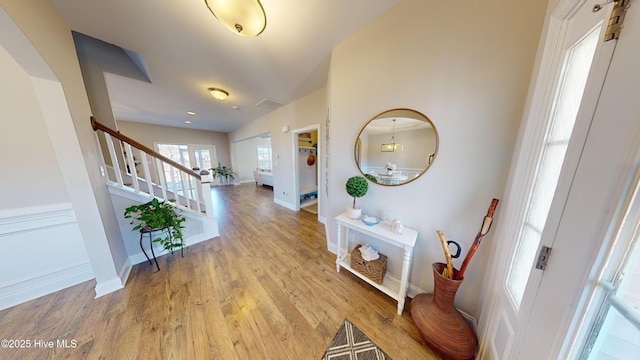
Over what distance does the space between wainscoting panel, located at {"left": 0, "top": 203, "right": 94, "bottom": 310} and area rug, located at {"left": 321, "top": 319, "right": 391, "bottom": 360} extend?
266cm

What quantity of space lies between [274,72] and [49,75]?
1889 millimetres

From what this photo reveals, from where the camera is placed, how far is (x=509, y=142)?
3.37 ft

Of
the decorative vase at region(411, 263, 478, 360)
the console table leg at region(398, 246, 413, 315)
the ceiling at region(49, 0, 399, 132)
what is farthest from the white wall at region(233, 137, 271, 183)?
the decorative vase at region(411, 263, 478, 360)

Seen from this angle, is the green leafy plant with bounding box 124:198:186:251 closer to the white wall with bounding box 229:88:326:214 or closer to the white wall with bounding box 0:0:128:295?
the white wall with bounding box 0:0:128:295

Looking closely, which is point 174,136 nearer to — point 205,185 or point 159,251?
point 205,185

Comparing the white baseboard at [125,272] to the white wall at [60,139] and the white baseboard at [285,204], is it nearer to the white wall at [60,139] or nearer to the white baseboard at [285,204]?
the white wall at [60,139]

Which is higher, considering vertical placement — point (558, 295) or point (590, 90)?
point (590, 90)

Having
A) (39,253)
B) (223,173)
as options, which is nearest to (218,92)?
(39,253)

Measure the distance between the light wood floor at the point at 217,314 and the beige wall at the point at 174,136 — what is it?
5327 millimetres

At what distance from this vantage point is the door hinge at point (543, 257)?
0.62m

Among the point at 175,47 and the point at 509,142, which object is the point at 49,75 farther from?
the point at 509,142

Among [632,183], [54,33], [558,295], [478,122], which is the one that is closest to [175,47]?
[54,33]

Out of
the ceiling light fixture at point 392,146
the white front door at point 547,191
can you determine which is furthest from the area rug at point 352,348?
the ceiling light fixture at point 392,146

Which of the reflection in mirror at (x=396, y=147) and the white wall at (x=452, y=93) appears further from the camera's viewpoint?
the reflection in mirror at (x=396, y=147)
